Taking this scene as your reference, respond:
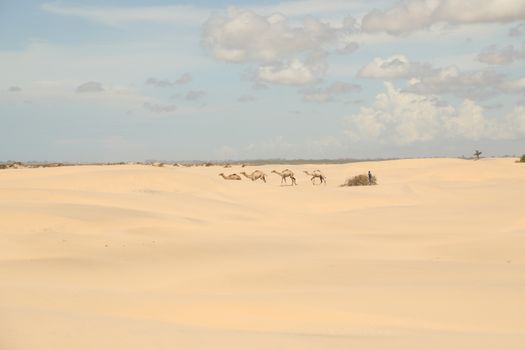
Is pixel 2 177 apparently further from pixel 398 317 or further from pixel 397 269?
pixel 398 317

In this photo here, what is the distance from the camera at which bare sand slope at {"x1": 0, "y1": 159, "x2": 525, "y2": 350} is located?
598 cm

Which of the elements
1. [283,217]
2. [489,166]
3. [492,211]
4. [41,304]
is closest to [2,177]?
[283,217]

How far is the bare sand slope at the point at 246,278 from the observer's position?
598cm

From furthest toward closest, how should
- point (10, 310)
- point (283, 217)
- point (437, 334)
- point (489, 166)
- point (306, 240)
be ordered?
point (489, 166)
point (283, 217)
point (306, 240)
point (437, 334)
point (10, 310)

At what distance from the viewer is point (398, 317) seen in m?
7.33

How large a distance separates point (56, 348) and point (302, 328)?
8.42ft

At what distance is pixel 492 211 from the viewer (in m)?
22.3

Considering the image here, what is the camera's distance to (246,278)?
9.79 m

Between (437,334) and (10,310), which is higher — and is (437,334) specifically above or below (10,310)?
below

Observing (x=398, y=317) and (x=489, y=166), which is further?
(x=489, y=166)

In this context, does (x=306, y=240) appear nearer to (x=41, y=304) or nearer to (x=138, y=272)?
(x=138, y=272)

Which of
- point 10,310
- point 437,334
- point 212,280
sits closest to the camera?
point 10,310

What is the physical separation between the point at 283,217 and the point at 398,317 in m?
13.6

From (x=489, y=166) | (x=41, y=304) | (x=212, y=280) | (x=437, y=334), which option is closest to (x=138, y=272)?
(x=212, y=280)
